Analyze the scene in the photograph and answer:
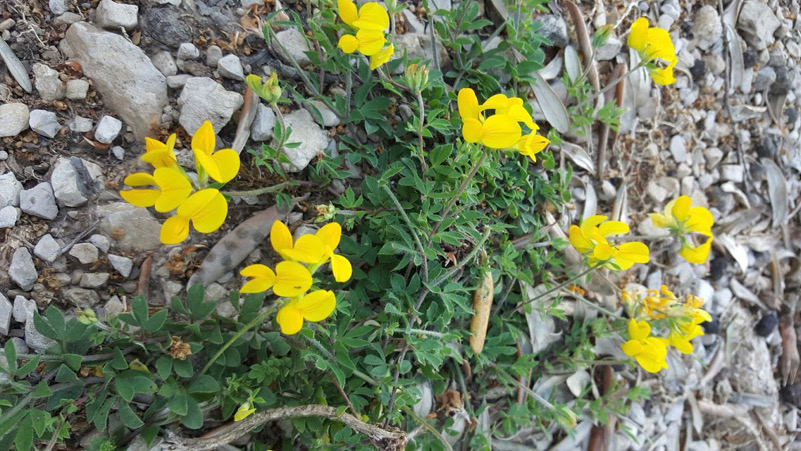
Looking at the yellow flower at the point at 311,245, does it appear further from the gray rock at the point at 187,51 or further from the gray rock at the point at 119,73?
the gray rock at the point at 187,51

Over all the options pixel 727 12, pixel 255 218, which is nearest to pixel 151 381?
pixel 255 218

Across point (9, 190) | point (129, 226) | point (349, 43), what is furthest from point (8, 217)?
point (349, 43)

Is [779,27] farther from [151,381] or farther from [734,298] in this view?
[151,381]

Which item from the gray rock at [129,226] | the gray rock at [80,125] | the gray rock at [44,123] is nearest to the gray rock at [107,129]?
the gray rock at [80,125]

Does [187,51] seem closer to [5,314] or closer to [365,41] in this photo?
[365,41]

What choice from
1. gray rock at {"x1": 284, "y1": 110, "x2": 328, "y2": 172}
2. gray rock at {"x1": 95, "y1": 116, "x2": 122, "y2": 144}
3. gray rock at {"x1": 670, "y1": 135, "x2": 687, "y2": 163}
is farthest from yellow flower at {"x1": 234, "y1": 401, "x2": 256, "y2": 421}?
gray rock at {"x1": 670, "y1": 135, "x2": 687, "y2": 163}

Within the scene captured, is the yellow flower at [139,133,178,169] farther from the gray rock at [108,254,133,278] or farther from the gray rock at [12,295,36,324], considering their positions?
the gray rock at [12,295,36,324]
